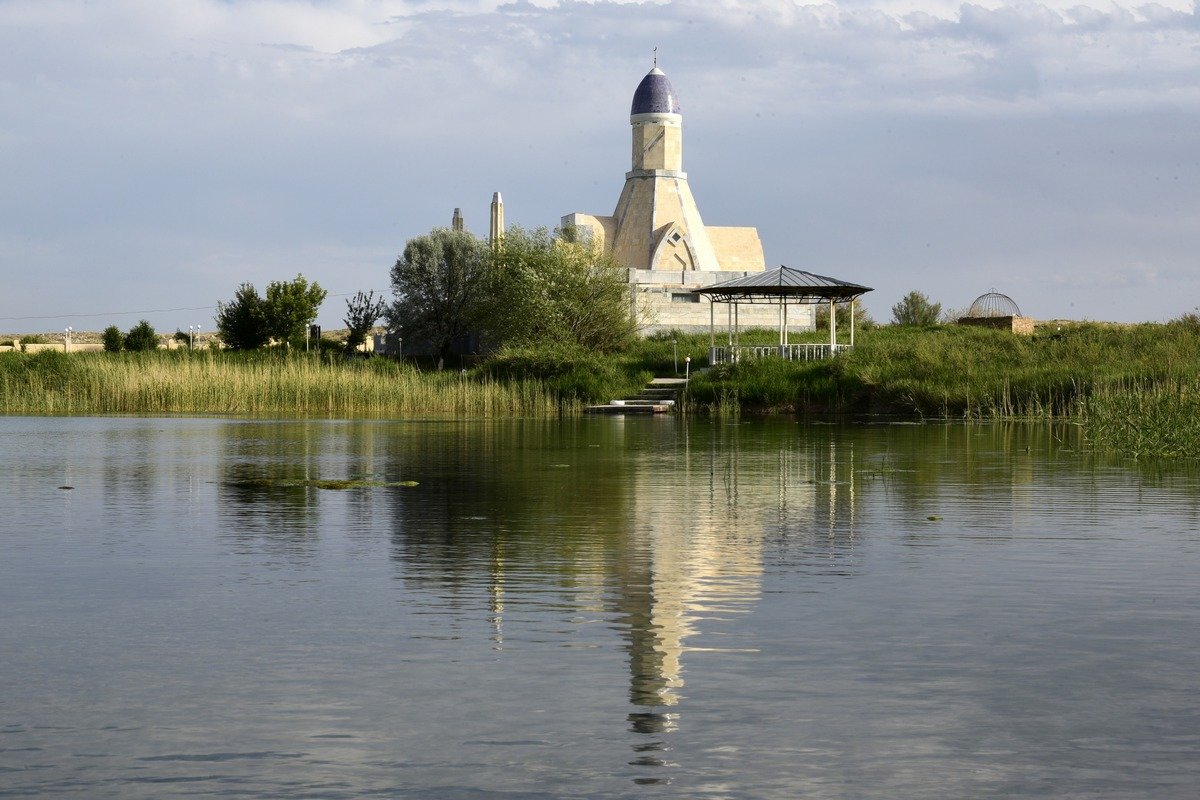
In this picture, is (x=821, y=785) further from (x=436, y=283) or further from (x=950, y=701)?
(x=436, y=283)

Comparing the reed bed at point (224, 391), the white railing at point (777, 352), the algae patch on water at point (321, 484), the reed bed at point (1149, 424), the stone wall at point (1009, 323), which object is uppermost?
the stone wall at point (1009, 323)

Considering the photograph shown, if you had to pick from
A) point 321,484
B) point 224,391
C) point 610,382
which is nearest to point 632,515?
point 321,484

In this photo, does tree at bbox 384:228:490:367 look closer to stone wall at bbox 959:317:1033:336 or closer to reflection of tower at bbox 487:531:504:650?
stone wall at bbox 959:317:1033:336

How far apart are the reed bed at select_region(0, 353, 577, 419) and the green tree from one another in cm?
924

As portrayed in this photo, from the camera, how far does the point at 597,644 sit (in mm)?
6234

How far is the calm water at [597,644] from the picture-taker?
14.7 feet

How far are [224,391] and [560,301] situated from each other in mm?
14799

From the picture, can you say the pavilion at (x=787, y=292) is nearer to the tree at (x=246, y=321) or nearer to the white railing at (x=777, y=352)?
the white railing at (x=777, y=352)

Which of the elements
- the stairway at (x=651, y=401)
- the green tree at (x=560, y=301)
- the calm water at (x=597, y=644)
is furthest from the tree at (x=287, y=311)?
the calm water at (x=597, y=644)

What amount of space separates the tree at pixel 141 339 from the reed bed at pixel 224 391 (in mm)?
25932

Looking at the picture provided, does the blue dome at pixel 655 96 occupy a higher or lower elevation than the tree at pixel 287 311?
higher

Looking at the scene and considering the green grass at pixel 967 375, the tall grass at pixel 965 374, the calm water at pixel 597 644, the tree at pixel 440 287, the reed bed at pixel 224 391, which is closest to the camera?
the calm water at pixel 597 644

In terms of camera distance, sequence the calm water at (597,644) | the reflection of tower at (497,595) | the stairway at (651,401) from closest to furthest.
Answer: the calm water at (597,644) < the reflection of tower at (497,595) < the stairway at (651,401)

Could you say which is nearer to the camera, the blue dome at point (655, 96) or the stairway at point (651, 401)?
the stairway at point (651, 401)
